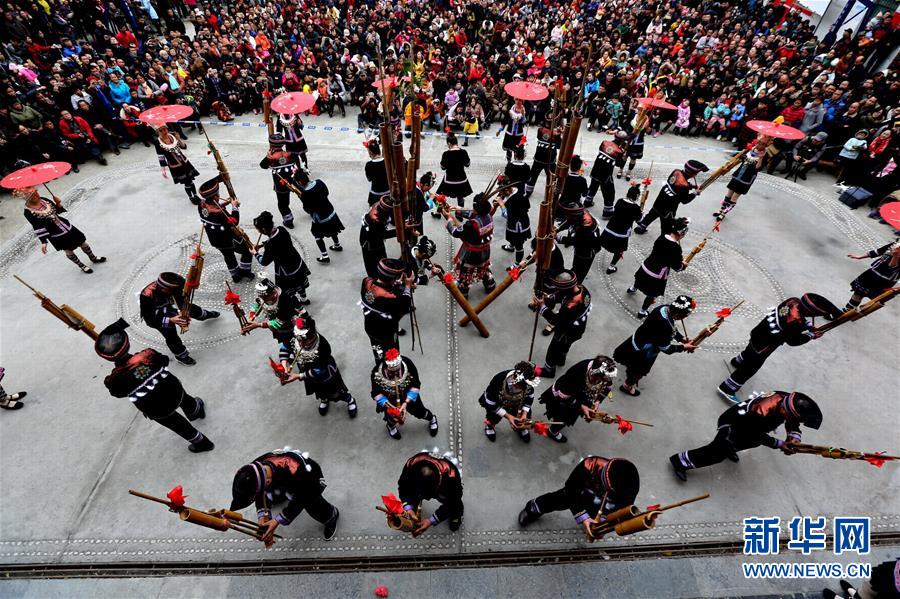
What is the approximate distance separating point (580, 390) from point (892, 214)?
5581 millimetres

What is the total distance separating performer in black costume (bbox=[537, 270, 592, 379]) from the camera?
18.2 feet

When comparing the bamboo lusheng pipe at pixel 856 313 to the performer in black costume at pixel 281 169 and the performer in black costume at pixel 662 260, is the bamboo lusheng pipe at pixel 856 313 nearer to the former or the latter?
the performer in black costume at pixel 662 260

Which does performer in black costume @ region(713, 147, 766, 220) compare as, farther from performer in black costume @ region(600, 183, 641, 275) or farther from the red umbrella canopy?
performer in black costume @ region(600, 183, 641, 275)

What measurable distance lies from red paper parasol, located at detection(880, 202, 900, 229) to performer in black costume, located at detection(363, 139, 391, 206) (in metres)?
7.81

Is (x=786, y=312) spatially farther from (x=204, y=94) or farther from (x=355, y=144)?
(x=204, y=94)

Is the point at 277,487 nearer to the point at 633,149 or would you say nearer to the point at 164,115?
the point at 164,115

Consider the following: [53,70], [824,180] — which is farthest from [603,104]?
[53,70]

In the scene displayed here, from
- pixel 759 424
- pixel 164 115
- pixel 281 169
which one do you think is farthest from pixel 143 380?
pixel 759 424

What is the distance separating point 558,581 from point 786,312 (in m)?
4.45

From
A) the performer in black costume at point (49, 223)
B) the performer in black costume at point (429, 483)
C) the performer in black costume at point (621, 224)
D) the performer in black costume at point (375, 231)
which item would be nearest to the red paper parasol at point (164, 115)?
the performer in black costume at point (49, 223)

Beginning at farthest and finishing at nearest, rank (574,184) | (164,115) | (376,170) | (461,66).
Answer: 1. (461,66)
2. (376,170)
3. (164,115)
4. (574,184)

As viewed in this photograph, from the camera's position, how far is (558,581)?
15.2ft

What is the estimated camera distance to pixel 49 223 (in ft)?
24.6

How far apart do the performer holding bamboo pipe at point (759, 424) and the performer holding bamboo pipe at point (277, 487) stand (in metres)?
4.48
